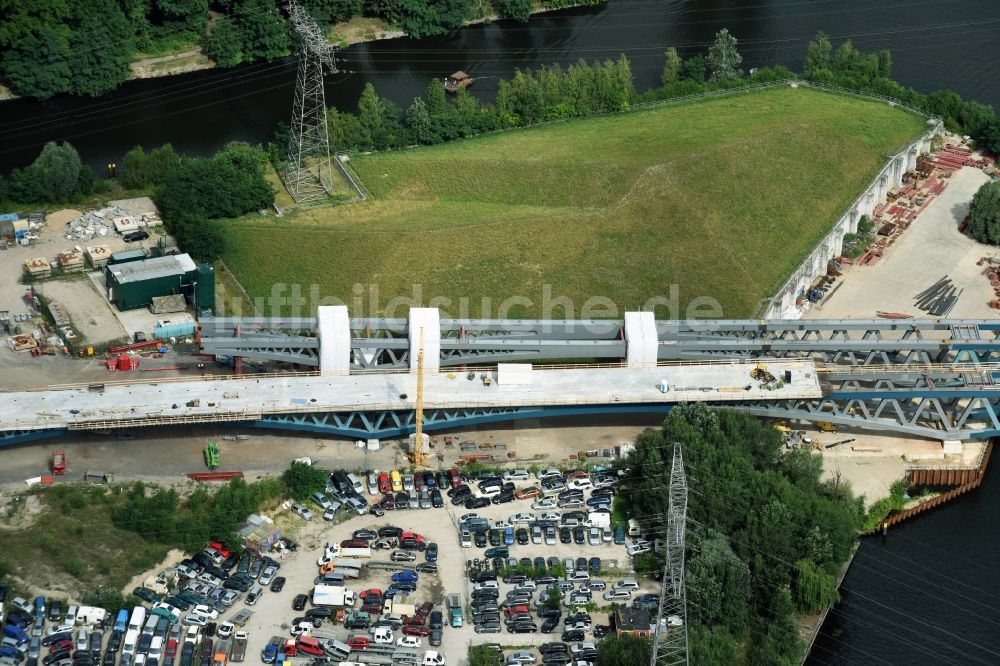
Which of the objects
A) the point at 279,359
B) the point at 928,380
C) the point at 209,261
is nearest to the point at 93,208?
the point at 209,261

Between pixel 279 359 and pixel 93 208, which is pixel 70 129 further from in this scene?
pixel 279 359

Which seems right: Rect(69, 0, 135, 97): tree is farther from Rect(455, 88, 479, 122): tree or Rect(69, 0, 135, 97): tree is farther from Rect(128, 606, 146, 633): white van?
Rect(128, 606, 146, 633): white van

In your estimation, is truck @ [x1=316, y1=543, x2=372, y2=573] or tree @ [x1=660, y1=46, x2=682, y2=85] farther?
tree @ [x1=660, y1=46, x2=682, y2=85]

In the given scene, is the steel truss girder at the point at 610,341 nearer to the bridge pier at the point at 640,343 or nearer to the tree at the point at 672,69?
the bridge pier at the point at 640,343

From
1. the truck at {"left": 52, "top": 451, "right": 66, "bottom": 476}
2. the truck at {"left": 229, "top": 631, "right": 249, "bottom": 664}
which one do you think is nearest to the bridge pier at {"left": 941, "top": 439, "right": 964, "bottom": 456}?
the truck at {"left": 229, "top": 631, "right": 249, "bottom": 664}

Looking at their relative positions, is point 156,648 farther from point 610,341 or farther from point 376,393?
point 610,341

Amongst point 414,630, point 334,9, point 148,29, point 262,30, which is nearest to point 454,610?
point 414,630
